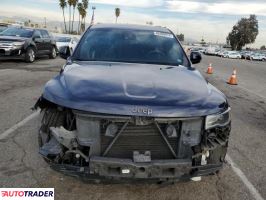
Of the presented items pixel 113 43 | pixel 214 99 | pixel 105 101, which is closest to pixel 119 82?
pixel 105 101

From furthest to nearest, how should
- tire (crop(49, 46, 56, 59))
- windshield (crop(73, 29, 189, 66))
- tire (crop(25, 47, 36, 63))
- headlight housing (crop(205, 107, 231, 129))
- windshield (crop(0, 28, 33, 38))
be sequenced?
tire (crop(49, 46, 56, 59)) → windshield (crop(0, 28, 33, 38)) → tire (crop(25, 47, 36, 63)) → windshield (crop(73, 29, 189, 66)) → headlight housing (crop(205, 107, 231, 129))

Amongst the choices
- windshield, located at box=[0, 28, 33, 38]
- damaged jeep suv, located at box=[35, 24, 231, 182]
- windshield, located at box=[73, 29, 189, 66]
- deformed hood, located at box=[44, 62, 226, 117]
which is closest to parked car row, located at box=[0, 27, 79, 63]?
windshield, located at box=[0, 28, 33, 38]

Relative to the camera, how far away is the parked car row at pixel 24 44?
15992mm

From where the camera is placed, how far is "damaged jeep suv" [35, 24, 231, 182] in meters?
3.13

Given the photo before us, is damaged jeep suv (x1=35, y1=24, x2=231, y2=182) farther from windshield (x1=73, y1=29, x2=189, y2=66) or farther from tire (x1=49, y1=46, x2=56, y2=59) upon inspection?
tire (x1=49, y1=46, x2=56, y2=59)

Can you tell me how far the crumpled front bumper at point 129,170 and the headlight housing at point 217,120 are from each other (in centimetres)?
42

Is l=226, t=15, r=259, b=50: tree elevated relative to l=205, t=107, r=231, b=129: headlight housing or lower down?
lower down

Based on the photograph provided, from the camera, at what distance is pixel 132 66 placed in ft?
14.1

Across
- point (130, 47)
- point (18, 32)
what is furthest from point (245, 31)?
point (130, 47)

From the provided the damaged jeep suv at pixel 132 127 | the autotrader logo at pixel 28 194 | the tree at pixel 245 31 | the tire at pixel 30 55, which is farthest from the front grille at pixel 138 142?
the tree at pixel 245 31

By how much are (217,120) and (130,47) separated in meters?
1.95

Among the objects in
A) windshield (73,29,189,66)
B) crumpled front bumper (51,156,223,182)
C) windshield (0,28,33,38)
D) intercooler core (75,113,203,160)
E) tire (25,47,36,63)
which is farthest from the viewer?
windshield (0,28,33,38)

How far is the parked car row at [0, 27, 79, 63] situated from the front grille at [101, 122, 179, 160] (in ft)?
37.7

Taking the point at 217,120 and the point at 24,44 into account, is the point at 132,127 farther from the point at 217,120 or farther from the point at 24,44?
the point at 24,44
